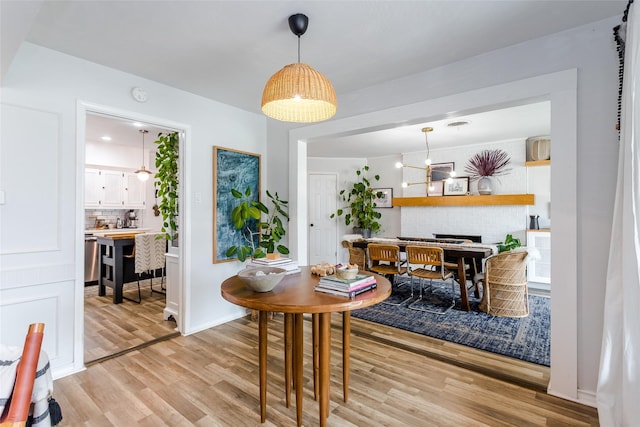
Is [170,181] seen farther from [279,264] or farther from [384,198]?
[384,198]

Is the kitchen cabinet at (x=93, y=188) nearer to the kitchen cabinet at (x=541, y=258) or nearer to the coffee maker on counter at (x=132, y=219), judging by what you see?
the coffee maker on counter at (x=132, y=219)

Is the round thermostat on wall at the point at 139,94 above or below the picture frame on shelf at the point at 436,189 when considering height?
above

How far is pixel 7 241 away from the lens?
2.13m

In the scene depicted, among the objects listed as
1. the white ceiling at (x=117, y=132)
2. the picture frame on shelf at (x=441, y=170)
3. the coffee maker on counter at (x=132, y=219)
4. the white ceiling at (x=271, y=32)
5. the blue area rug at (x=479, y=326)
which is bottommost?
the blue area rug at (x=479, y=326)

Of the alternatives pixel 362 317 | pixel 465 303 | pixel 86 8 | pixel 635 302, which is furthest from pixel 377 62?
pixel 465 303

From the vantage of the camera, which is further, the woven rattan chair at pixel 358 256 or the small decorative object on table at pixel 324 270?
the woven rattan chair at pixel 358 256

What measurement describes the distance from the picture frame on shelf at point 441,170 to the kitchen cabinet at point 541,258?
5.47ft

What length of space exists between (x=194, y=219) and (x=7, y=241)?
53.7 inches

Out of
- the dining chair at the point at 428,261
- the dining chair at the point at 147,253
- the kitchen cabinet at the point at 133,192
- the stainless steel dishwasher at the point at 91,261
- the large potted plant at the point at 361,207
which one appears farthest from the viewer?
the large potted plant at the point at 361,207

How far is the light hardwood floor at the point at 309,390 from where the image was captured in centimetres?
184

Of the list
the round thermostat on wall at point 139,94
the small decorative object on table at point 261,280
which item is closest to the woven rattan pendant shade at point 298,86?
the small decorative object on table at point 261,280

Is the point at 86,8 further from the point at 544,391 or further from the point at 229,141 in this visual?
the point at 544,391

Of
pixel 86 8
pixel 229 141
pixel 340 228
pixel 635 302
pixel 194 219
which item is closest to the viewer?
pixel 635 302

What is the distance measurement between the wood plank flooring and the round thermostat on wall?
219cm
